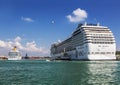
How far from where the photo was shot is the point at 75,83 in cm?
3095

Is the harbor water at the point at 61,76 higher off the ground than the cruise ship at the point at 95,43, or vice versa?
the cruise ship at the point at 95,43

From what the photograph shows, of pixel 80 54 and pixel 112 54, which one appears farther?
pixel 80 54

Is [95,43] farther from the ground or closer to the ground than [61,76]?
farther from the ground

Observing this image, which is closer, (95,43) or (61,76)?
(61,76)

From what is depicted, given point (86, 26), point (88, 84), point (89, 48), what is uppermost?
point (86, 26)

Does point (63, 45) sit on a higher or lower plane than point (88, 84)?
higher

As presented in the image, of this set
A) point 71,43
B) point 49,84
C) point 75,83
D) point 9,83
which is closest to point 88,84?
point 75,83

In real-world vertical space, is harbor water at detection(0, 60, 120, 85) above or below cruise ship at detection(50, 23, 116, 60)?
below

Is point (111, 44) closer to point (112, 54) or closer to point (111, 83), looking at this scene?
point (112, 54)

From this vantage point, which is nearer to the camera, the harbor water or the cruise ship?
the harbor water

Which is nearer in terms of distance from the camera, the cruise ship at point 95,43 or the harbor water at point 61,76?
the harbor water at point 61,76

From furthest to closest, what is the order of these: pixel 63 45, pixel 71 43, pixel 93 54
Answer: pixel 63 45 → pixel 71 43 → pixel 93 54

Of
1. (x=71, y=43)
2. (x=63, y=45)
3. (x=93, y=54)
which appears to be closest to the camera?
(x=93, y=54)

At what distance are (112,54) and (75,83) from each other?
9860cm
